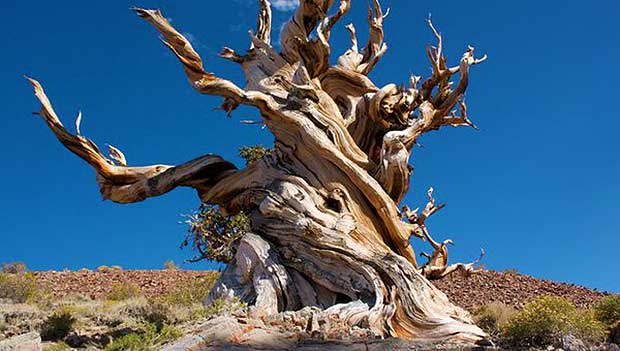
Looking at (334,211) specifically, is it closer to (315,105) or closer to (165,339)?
(315,105)

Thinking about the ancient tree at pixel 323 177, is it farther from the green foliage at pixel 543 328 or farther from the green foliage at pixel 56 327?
the green foliage at pixel 56 327

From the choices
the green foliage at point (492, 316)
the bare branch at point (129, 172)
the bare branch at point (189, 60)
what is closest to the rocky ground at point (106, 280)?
the bare branch at point (129, 172)

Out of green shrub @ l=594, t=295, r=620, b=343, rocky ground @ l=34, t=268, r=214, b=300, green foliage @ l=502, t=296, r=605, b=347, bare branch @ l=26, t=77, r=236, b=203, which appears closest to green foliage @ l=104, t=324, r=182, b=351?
green foliage @ l=502, t=296, r=605, b=347

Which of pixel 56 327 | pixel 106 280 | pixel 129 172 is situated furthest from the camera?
pixel 106 280

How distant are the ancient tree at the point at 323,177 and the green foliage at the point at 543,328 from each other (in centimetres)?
51

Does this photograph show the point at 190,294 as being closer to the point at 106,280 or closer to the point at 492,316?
the point at 106,280

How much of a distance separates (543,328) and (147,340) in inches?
154

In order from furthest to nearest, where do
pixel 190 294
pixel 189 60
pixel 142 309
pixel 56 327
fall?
pixel 190 294, pixel 142 309, pixel 189 60, pixel 56 327

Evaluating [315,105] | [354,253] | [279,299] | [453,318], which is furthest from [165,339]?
[315,105]

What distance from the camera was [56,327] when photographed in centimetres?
805

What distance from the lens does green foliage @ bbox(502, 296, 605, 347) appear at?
6.54 metres

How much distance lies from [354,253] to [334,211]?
2.89 feet

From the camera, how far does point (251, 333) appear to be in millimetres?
6293

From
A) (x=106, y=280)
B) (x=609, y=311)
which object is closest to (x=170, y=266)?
(x=106, y=280)
